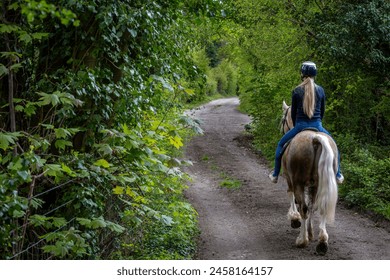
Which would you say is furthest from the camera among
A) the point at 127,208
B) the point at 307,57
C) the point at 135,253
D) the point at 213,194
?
the point at 307,57

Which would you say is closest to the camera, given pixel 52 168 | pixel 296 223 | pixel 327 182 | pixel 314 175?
pixel 52 168

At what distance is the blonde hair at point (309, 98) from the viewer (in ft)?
31.8

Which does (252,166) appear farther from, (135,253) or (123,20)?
(123,20)

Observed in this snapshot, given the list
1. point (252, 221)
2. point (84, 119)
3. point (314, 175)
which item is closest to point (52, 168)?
point (84, 119)

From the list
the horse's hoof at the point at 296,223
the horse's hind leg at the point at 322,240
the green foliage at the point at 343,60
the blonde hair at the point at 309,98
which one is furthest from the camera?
the green foliage at the point at 343,60

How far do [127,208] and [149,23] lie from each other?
2.53 metres

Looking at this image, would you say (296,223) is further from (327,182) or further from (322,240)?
(327,182)

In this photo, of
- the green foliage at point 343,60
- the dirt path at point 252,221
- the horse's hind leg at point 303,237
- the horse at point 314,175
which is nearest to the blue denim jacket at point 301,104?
the horse at point 314,175

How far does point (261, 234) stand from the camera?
11.1 metres

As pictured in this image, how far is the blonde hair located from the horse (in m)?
0.33

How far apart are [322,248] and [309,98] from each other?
2.29 metres

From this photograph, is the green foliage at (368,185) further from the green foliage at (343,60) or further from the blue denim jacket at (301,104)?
Result: the blue denim jacket at (301,104)

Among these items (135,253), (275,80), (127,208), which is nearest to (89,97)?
(127,208)

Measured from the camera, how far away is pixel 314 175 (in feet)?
30.7
